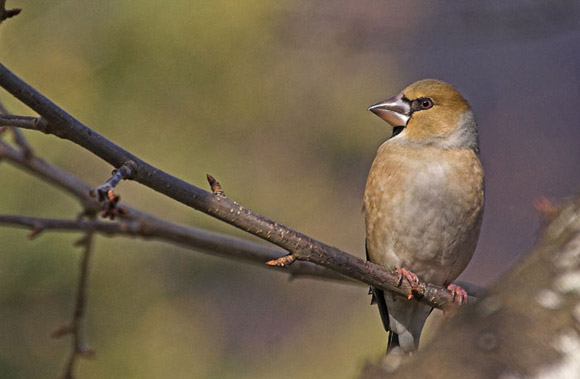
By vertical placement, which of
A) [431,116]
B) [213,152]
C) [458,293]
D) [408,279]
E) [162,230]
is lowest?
[213,152]

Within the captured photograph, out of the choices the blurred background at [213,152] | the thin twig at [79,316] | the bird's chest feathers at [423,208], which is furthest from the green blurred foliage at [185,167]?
the thin twig at [79,316]

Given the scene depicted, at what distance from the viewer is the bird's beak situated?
3932 millimetres

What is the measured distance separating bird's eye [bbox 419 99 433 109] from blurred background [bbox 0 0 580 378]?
68 cm

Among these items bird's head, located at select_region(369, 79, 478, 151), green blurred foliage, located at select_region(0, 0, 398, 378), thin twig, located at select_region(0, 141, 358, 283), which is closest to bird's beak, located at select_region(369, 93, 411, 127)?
bird's head, located at select_region(369, 79, 478, 151)

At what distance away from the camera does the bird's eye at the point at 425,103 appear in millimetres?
3965

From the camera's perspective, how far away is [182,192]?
2.08m

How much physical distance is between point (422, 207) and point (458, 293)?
0.41m

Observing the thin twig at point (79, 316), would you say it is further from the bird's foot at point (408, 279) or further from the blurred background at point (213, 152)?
the blurred background at point (213, 152)

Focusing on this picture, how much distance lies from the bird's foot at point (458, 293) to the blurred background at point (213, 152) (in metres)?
1.48

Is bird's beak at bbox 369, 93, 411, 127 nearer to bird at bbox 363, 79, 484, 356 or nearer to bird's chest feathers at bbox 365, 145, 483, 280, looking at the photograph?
bird at bbox 363, 79, 484, 356

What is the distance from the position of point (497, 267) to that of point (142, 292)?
12.9ft

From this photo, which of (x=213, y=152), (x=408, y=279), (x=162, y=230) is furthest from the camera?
(x=213, y=152)

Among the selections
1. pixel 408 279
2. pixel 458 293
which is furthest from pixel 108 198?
pixel 458 293

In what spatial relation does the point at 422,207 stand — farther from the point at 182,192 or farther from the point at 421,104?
the point at 182,192
